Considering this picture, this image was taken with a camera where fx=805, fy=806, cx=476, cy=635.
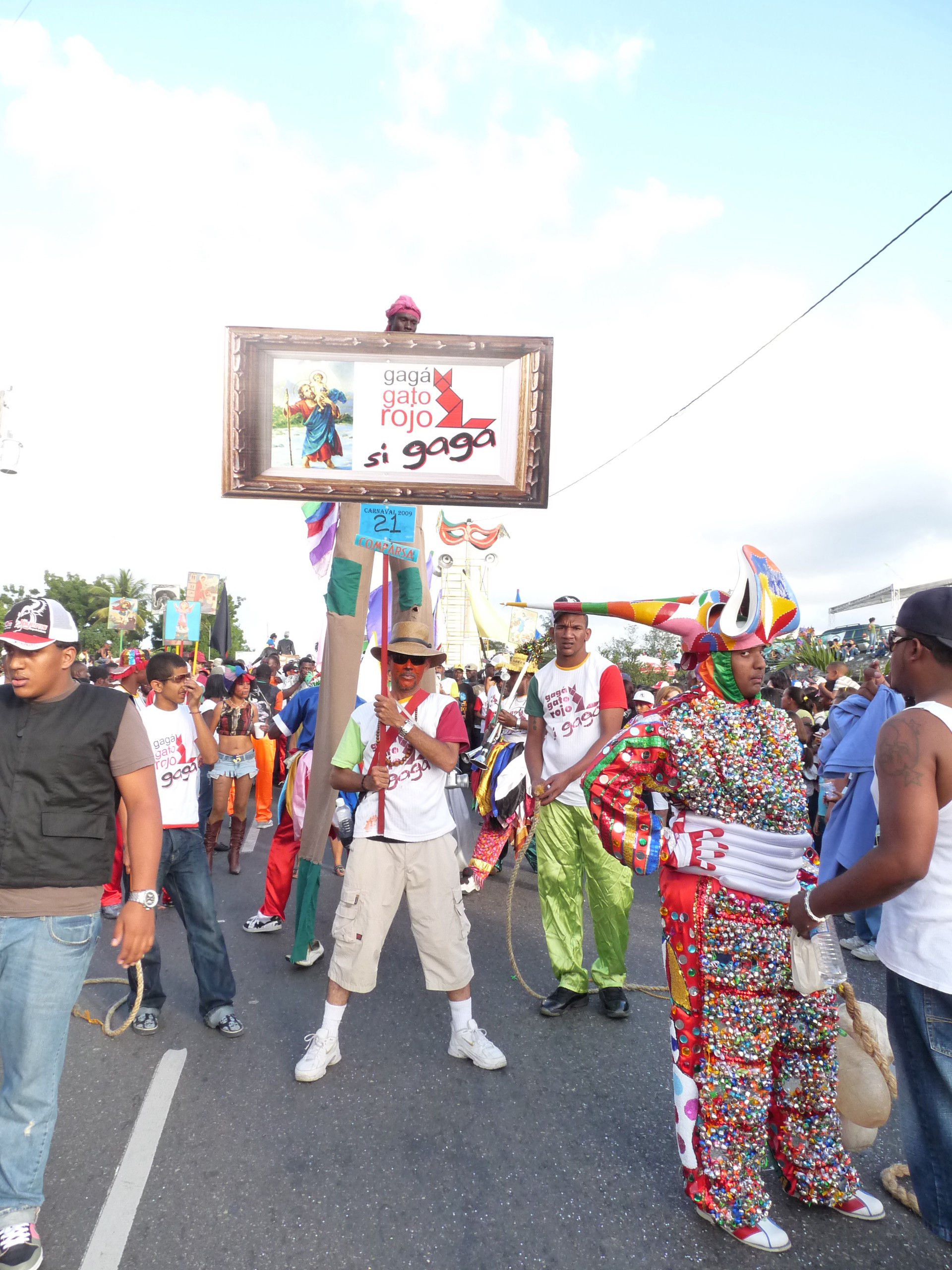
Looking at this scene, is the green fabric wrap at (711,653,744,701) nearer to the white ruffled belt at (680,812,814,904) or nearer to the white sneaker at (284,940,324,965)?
the white ruffled belt at (680,812,814,904)

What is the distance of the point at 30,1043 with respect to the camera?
2.43 metres

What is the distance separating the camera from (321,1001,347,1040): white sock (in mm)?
3570

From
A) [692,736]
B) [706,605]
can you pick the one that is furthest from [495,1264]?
[706,605]

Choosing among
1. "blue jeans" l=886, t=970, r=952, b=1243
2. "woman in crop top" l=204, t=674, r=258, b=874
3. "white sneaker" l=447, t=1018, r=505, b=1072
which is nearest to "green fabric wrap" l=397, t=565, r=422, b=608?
"white sneaker" l=447, t=1018, r=505, b=1072

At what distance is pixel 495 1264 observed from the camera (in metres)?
2.42

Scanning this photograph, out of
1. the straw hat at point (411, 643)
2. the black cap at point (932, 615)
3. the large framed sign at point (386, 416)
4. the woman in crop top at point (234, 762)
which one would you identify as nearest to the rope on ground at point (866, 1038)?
the black cap at point (932, 615)

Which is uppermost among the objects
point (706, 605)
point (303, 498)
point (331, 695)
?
point (303, 498)

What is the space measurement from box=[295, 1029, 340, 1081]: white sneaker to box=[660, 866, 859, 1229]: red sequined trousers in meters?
1.60

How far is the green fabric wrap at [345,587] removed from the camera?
15.8ft

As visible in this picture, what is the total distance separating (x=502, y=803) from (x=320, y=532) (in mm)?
2468

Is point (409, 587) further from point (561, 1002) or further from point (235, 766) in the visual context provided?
point (235, 766)

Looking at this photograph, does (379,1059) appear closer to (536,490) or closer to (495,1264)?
(495,1264)

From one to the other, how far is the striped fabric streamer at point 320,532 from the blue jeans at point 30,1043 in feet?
11.4

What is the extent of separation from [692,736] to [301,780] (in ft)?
10.9
